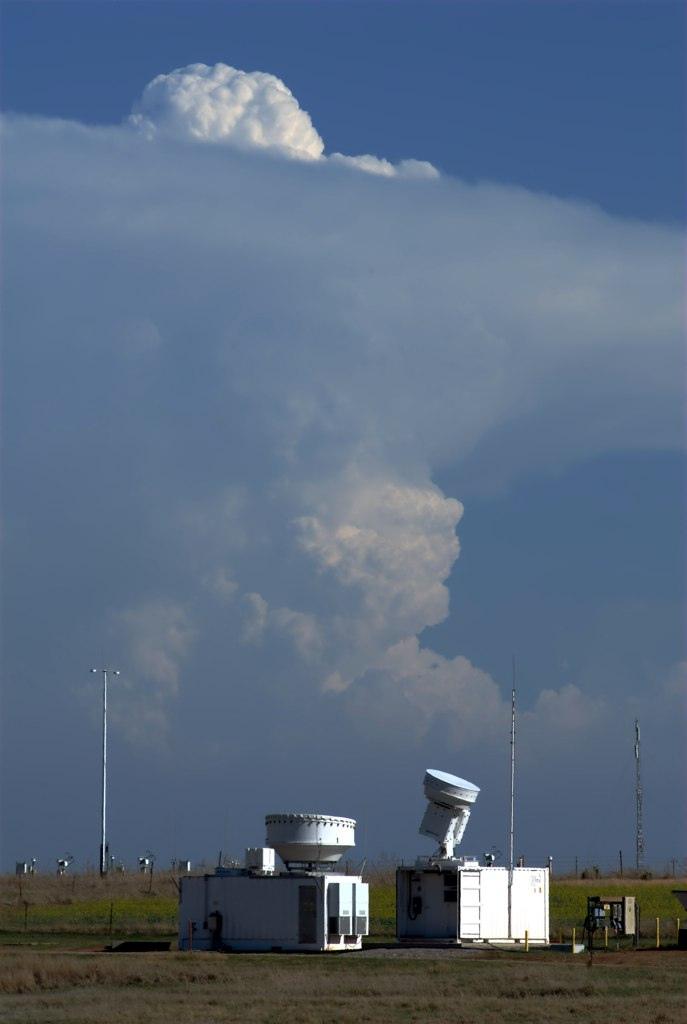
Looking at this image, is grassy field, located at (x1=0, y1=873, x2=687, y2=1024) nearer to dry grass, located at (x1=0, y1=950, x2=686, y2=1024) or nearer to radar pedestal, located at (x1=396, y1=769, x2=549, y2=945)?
dry grass, located at (x1=0, y1=950, x2=686, y2=1024)

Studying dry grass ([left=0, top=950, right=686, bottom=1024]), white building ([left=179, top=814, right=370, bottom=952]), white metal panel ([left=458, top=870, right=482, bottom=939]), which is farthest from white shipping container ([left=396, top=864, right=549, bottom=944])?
dry grass ([left=0, top=950, right=686, bottom=1024])

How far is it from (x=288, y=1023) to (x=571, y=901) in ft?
164

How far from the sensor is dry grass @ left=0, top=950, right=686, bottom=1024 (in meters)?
33.5

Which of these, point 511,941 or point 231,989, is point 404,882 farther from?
point 231,989

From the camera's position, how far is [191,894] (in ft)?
172

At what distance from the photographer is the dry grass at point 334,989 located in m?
33.5

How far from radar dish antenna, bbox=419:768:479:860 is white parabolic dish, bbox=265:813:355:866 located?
13.9 feet

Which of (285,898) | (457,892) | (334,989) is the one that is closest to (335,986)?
(334,989)

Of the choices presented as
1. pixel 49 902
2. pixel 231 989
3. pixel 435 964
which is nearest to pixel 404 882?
pixel 435 964

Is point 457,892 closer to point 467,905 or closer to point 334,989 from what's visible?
point 467,905

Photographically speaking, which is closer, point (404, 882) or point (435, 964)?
point (435, 964)

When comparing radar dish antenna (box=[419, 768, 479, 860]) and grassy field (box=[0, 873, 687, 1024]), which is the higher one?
radar dish antenna (box=[419, 768, 479, 860])

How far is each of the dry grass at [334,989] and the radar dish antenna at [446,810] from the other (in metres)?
6.97

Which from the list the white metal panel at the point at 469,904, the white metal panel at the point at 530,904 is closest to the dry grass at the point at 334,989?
the white metal panel at the point at 469,904
